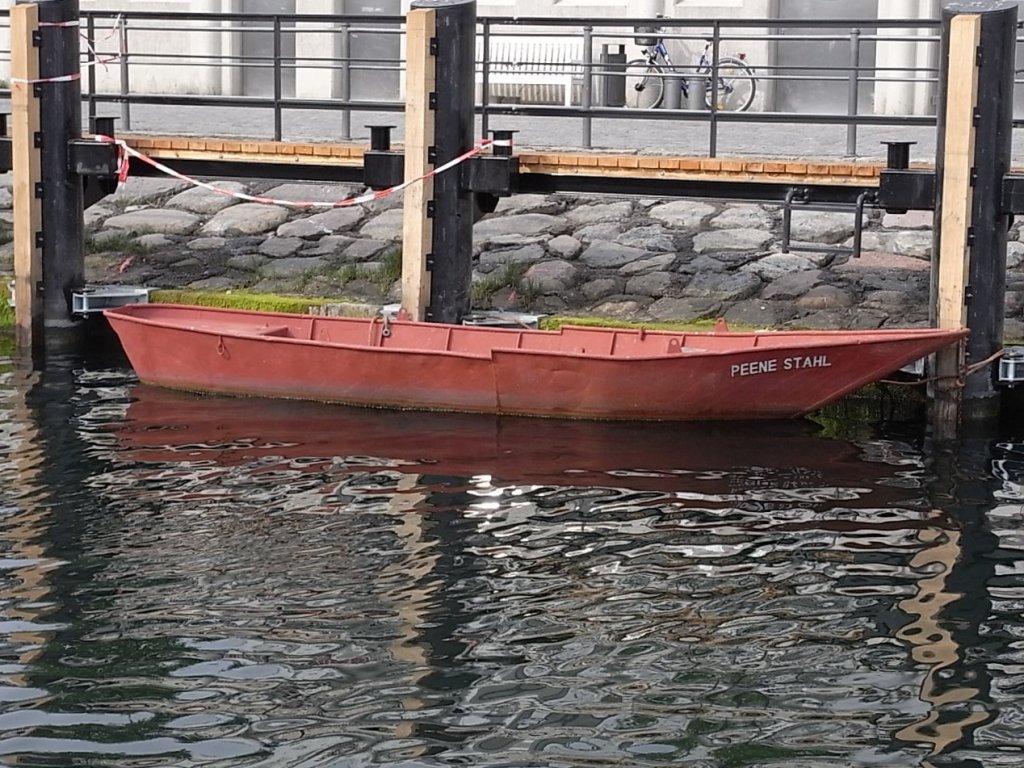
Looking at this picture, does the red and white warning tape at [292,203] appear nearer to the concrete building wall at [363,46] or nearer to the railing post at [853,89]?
the railing post at [853,89]

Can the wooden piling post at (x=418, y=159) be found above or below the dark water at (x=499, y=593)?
above

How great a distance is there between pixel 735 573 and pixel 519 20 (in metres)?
6.09

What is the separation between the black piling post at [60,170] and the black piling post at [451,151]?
10.3 feet

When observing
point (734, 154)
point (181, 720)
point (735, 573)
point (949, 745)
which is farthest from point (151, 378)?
point (949, 745)

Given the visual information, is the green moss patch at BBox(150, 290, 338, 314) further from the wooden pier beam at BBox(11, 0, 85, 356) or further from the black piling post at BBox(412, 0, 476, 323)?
the black piling post at BBox(412, 0, 476, 323)

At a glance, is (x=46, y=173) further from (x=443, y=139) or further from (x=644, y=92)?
(x=644, y=92)

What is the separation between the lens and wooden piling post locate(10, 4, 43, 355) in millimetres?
15680

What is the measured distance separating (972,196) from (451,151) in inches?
151

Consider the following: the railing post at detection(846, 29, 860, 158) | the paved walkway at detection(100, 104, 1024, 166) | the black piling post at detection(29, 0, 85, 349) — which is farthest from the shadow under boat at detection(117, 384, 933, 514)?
the paved walkway at detection(100, 104, 1024, 166)

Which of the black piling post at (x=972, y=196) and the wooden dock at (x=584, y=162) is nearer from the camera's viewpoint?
the black piling post at (x=972, y=196)

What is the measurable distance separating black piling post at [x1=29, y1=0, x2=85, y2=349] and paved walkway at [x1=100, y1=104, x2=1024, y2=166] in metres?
1.46

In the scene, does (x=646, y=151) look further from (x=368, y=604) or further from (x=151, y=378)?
(x=368, y=604)

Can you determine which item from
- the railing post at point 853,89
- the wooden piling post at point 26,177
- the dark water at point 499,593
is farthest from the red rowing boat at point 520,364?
the railing post at point 853,89

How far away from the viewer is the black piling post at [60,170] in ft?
51.6
